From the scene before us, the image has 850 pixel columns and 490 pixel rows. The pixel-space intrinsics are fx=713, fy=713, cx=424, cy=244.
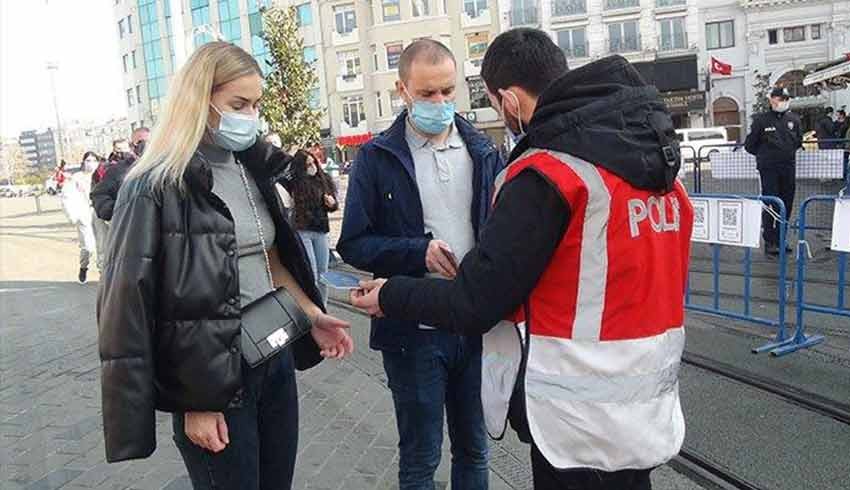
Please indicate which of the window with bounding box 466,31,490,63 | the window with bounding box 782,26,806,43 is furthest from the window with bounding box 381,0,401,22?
the window with bounding box 782,26,806,43

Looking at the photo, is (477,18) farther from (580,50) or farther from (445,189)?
(445,189)

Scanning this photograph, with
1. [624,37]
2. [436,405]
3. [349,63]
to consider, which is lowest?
[436,405]

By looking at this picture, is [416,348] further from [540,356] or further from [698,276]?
[698,276]

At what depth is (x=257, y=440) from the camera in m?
2.43

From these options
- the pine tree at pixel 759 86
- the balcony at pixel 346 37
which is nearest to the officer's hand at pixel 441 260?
the pine tree at pixel 759 86

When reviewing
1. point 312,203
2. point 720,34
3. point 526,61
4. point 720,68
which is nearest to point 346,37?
point 720,34

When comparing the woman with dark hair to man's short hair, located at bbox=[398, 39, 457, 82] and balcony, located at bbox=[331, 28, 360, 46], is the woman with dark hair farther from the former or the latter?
balcony, located at bbox=[331, 28, 360, 46]

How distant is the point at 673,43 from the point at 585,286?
44.7 meters

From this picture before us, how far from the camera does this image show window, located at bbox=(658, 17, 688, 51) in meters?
42.1

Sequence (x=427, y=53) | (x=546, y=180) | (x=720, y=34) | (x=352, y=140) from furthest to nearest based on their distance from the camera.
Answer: (x=352, y=140)
(x=720, y=34)
(x=427, y=53)
(x=546, y=180)

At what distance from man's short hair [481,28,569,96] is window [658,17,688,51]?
4415 cm

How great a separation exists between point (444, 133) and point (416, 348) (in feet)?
2.93

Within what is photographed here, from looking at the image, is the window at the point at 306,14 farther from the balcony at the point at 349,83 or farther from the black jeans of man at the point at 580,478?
the black jeans of man at the point at 580,478

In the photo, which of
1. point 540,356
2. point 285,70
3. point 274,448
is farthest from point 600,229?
point 285,70
